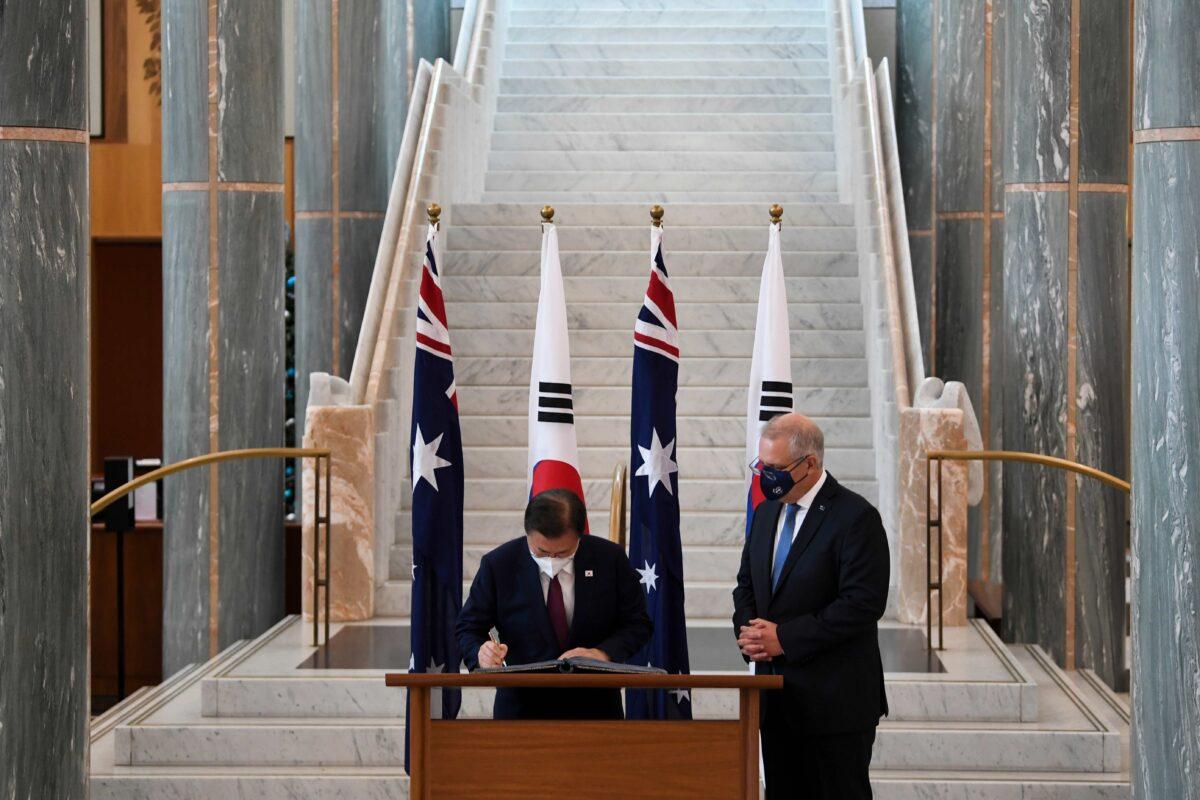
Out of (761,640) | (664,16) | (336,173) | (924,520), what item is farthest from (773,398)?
(664,16)

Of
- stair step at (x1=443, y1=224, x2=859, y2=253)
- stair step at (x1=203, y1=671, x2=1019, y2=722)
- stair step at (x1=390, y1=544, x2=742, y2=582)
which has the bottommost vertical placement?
stair step at (x1=203, y1=671, x2=1019, y2=722)

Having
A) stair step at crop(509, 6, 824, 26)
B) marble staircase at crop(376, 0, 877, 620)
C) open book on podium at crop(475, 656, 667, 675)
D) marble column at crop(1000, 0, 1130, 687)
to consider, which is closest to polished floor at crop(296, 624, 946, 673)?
marble staircase at crop(376, 0, 877, 620)

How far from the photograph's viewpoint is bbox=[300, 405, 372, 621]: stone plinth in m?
10.3

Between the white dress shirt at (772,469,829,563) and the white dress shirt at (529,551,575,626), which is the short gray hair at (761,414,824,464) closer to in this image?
the white dress shirt at (772,469,829,563)

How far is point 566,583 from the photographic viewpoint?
19.5ft

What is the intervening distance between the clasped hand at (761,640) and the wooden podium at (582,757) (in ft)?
1.75

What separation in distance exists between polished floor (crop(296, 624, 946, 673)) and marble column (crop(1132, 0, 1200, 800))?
2788 mm

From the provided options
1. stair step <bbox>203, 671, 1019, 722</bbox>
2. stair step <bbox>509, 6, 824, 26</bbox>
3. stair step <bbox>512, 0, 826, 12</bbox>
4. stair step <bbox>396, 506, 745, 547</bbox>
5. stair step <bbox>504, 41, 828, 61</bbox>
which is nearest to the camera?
stair step <bbox>203, 671, 1019, 722</bbox>

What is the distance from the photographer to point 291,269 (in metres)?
16.2

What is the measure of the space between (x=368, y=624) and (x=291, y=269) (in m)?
6.66

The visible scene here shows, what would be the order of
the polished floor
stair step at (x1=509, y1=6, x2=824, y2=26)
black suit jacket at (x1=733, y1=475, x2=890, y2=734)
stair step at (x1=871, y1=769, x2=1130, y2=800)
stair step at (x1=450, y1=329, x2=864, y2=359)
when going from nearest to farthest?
black suit jacket at (x1=733, y1=475, x2=890, y2=734)
stair step at (x1=871, y1=769, x2=1130, y2=800)
the polished floor
stair step at (x1=450, y1=329, x2=864, y2=359)
stair step at (x1=509, y1=6, x2=824, y2=26)

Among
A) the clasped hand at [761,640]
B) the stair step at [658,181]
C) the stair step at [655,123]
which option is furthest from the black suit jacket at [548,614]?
the stair step at [655,123]

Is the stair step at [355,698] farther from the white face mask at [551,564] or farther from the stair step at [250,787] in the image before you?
the white face mask at [551,564]

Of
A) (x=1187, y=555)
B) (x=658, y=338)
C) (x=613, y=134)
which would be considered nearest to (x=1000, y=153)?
(x=613, y=134)
